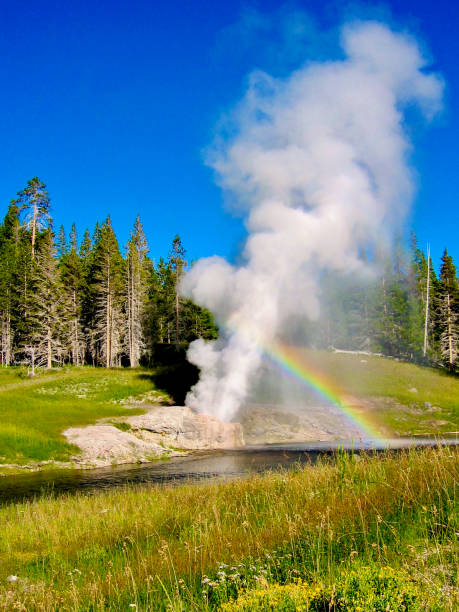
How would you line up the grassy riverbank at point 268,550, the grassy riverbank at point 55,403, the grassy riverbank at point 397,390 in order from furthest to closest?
1. the grassy riverbank at point 397,390
2. the grassy riverbank at point 55,403
3. the grassy riverbank at point 268,550

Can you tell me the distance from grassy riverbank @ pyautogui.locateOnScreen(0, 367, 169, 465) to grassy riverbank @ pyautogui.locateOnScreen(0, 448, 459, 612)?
22.1 m

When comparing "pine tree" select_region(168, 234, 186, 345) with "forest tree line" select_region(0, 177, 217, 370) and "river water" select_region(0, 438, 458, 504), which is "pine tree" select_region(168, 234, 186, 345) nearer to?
"forest tree line" select_region(0, 177, 217, 370)

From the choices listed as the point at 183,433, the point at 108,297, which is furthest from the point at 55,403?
the point at 108,297

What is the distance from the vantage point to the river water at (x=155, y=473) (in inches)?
936

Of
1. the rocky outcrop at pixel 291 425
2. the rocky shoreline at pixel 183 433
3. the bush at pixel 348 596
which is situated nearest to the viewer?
the bush at pixel 348 596

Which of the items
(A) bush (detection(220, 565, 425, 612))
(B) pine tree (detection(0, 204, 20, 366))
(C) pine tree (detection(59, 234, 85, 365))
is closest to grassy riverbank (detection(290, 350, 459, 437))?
(C) pine tree (detection(59, 234, 85, 365))

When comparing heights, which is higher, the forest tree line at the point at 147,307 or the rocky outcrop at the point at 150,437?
the forest tree line at the point at 147,307

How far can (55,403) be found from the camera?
156 ft

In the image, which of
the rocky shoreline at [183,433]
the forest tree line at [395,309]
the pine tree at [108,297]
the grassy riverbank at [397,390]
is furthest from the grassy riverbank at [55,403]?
the forest tree line at [395,309]

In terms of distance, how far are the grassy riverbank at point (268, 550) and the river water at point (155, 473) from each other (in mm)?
10524

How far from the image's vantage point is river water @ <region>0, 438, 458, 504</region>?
78.0ft

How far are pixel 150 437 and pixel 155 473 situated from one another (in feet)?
37.5

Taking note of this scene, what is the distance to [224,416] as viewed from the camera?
45.4 metres

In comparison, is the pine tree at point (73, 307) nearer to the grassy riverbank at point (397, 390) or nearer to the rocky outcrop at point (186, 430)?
the grassy riverbank at point (397, 390)
